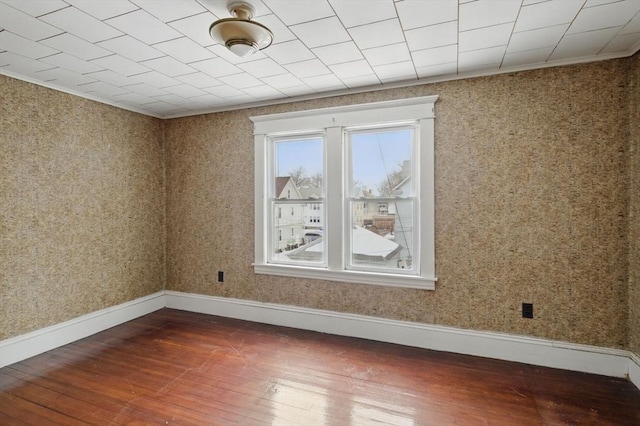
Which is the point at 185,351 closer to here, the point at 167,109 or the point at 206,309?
the point at 206,309

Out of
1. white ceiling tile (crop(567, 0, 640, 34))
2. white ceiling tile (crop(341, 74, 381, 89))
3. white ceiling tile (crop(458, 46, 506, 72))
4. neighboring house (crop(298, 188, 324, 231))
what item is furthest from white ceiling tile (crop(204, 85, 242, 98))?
white ceiling tile (crop(567, 0, 640, 34))

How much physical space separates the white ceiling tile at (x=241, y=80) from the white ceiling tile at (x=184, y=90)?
0.43m

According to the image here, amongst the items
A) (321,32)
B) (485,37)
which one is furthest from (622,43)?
(321,32)

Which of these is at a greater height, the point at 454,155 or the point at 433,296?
the point at 454,155

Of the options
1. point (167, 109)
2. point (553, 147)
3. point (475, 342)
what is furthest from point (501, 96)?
point (167, 109)

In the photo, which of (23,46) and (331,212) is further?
(331,212)

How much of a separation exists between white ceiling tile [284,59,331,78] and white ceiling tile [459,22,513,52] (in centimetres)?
110

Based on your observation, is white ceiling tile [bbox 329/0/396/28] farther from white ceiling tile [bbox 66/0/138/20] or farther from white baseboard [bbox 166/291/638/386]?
white baseboard [bbox 166/291/638/386]

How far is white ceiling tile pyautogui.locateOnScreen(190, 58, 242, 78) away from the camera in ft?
8.84

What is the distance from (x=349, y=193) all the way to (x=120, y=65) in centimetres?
239

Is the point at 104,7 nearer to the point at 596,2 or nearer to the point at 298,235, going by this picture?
the point at 298,235

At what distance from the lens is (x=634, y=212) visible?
2525 mm

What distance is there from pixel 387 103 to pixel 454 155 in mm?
837

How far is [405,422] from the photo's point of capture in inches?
83.1
